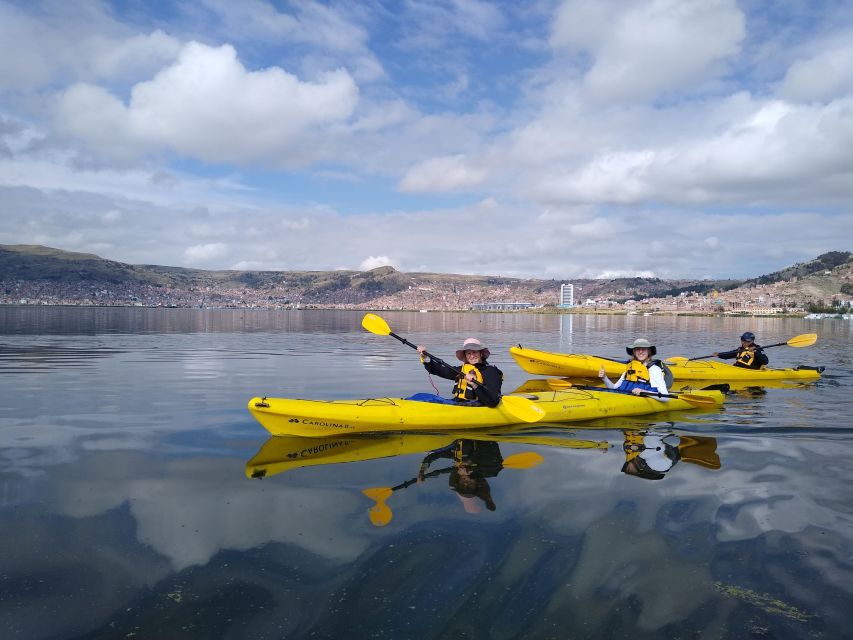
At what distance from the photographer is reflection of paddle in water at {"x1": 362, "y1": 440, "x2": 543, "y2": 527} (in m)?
7.15

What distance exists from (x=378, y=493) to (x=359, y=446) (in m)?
2.53

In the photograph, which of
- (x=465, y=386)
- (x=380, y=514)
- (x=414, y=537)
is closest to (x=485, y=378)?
(x=465, y=386)

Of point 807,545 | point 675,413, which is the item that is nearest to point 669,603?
point 807,545

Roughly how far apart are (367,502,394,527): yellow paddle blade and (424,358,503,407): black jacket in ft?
14.7

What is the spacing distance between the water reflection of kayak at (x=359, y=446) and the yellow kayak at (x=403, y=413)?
17 cm

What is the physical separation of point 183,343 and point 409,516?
105 ft

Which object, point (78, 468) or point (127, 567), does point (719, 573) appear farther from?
point (78, 468)

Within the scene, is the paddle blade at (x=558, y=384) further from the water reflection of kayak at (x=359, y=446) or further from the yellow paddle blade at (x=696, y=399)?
the water reflection of kayak at (x=359, y=446)

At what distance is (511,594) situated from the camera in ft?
16.8

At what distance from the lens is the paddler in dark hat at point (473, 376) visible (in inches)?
450

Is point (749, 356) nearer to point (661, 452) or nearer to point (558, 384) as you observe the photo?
point (558, 384)

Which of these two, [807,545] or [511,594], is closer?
[511,594]

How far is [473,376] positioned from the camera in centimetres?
1158

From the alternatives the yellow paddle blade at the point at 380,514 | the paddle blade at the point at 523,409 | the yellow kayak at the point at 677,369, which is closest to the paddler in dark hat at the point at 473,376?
the paddle blade at the point at 523,409
